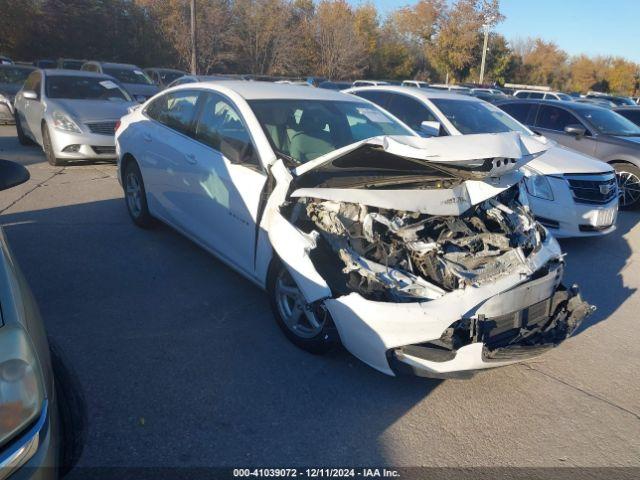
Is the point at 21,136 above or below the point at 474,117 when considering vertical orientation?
below

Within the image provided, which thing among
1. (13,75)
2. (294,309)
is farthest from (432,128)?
(13,75)

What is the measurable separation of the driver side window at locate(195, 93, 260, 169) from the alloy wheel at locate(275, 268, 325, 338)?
940 millimetres

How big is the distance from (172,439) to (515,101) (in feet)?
30.4

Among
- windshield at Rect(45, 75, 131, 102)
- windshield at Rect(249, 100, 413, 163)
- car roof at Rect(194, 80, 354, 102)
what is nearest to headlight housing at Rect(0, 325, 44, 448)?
windshield at Rect(249, 100, 413, 163)

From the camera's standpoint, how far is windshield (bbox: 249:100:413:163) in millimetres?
4152

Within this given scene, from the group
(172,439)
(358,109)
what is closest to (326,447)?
(172,439)

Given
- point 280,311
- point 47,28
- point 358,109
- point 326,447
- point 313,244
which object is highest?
point 47,28

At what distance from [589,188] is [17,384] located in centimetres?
620

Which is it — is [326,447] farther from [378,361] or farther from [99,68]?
[99,68]

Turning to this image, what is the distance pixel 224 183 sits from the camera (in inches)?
165

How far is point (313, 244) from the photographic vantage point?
319 cm

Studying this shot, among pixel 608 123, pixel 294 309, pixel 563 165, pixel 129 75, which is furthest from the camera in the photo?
pixel 129 75

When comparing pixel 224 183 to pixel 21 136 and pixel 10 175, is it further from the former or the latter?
pixel 21 136

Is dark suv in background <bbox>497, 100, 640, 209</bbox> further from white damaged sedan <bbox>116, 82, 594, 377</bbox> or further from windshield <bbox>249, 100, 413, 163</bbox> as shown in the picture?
white damaged sedan <bbox>116, 82, 594, 377</bbox>
